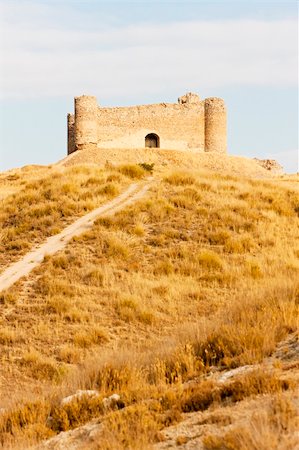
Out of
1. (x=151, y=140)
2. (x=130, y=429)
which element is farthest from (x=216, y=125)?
(x=130, y=429)

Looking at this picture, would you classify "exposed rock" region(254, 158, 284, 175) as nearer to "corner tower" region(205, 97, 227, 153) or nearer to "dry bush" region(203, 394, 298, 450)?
"corner tower" region(205, 97, 227, 153)

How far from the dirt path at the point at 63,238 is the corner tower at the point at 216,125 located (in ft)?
94.0

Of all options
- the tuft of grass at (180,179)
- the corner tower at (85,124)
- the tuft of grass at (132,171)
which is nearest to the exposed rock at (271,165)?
the corner tower at (85,124)

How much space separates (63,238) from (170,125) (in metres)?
34.0

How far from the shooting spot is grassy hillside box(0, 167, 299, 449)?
5.54 m

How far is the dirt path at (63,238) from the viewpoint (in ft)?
43.7

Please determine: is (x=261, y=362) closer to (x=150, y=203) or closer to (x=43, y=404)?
(x=43, y=404)

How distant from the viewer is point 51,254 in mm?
14203

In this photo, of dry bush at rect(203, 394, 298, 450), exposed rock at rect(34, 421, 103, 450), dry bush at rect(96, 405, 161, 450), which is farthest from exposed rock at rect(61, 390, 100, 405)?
dry bush at rect(203, 394, 298, 450)

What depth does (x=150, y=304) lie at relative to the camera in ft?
37.6

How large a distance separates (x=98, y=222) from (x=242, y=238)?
12.1 feet

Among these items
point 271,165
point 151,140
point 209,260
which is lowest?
point 209,260

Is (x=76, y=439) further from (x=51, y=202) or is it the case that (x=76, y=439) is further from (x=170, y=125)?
(x=170, y=125)

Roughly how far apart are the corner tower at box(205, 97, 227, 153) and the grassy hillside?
85.1ft
